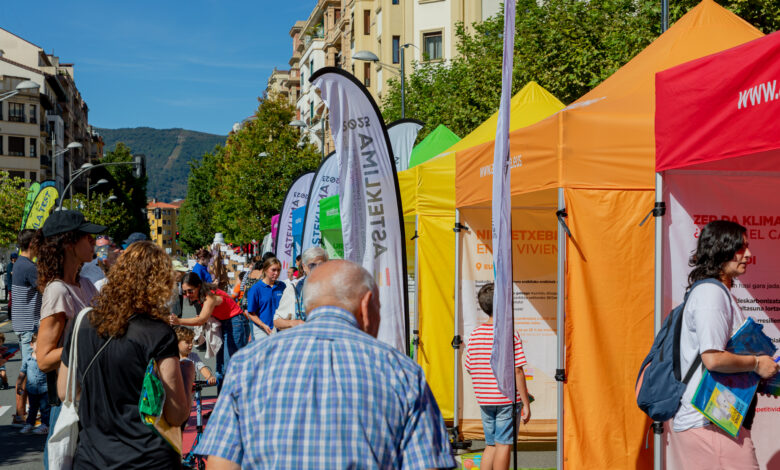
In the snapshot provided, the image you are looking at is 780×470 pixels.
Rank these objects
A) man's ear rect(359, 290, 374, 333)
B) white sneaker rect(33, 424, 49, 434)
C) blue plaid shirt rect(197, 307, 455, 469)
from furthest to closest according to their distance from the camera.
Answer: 1. white sneaker rect(33, 424, 49, 434)
2. man's ear rect(359, 290, 374, 333)
3. blue plaid shirt rect(197, 307, 455, 469)

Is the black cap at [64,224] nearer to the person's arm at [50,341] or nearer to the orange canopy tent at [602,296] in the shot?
the person's arm at [50,341]

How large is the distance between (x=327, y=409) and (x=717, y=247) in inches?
104

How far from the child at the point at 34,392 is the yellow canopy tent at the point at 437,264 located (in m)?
3.99

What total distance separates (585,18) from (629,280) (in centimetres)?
1544

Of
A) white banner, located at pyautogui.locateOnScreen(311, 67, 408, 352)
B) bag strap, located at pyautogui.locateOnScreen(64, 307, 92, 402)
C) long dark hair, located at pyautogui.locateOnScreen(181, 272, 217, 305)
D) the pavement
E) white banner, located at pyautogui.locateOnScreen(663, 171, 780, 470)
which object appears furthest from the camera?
long dark hair, located at pyautogui.locateOnScreen(181, 272, 217, 305)

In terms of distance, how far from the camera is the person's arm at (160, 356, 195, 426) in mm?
3740

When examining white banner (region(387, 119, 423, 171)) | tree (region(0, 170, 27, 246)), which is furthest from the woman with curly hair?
tree (region(0, 170, 27, 246))

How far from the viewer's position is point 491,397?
6.66m

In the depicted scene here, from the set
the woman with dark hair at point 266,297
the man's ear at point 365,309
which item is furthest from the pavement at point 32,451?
the man's ear at point 365,309

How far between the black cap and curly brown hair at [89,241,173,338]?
1.04 meters

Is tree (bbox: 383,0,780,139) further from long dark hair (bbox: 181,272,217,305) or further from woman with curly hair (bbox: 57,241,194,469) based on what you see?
woman with curly hair (bbox: 57,241,194,469)

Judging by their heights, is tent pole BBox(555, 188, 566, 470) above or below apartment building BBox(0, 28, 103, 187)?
below

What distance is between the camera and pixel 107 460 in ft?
12.2

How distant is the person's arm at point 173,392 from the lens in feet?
12.3
